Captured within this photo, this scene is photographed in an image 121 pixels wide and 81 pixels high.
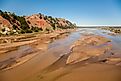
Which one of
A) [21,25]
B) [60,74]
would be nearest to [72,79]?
[60,74]

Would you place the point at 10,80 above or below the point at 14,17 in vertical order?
below

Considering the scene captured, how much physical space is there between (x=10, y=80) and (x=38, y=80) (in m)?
1.60

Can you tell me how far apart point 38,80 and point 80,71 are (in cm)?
308

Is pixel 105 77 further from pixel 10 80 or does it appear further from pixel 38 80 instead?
pixel 10 80

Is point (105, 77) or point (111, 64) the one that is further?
point (111, 64)

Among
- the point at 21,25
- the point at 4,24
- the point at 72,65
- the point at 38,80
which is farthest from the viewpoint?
the point at 21,25

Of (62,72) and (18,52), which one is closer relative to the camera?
(62,72)

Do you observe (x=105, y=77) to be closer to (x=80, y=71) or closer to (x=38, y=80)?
(x=80, y=71)

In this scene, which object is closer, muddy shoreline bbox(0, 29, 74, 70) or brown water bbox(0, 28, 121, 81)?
brown water bbox(0, 28, 121, 81)

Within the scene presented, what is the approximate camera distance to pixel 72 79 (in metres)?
10.2

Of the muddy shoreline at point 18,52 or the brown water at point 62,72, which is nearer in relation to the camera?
the brown water at point 62,72

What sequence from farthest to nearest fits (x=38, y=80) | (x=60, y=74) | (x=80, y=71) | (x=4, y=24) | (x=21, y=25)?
(x=21, y=25) < (x=4, y=24) < (x=80, y=71) < (x=60, y=74) < (x=38, y=80)

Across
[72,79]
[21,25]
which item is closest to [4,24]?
[21,25]

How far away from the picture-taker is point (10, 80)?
1022 cm
